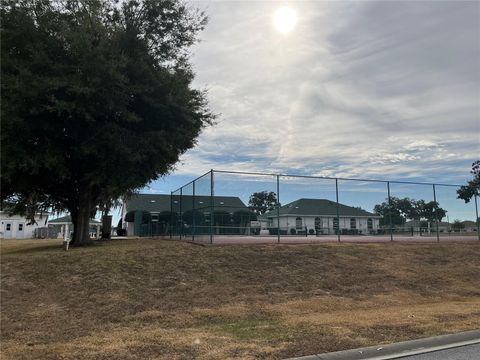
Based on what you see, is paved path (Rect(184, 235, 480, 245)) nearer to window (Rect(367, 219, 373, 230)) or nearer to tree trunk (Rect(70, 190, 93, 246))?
window (Rect(367, 219, 373, 230))

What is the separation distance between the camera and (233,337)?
7.85 meters

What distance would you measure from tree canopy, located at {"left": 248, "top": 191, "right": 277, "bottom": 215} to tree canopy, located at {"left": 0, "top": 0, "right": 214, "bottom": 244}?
13.4 ft

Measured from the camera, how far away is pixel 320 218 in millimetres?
24344

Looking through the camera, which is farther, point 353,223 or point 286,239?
point 353,223

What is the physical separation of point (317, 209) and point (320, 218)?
2.46ft

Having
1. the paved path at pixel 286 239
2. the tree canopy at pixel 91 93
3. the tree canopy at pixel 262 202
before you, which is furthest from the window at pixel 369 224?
the tree canopy at pixel 91 93

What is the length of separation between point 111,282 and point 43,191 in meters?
13.4

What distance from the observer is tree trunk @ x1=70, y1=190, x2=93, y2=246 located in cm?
2089

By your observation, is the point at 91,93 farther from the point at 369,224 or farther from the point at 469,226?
the point at 469,226

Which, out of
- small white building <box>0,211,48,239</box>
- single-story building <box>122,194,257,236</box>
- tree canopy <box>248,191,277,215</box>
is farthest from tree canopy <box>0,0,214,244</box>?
small white building <box>0,211,48,239</box>

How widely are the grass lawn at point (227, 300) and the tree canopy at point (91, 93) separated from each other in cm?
452

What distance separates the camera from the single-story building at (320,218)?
2120 cm

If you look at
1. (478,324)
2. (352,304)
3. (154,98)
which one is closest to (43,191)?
(154,98)

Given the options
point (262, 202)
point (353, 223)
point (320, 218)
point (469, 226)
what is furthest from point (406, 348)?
point (469, 226)
